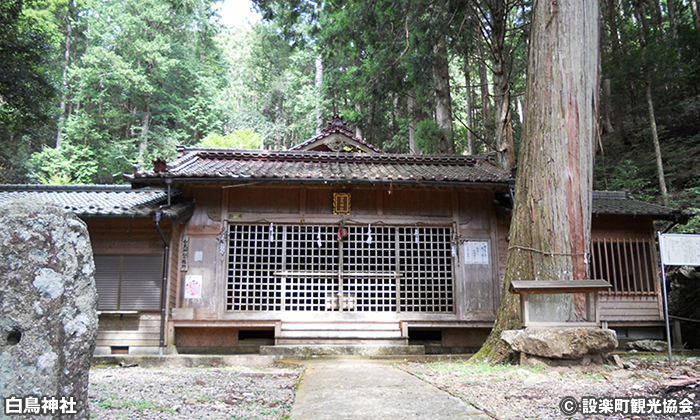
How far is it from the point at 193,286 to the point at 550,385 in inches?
308

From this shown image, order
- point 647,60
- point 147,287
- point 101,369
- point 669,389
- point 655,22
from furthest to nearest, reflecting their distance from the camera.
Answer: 1. point 655,22
2. point 647,60
3. point 147,287
4. point 101,369
5. point 669,389

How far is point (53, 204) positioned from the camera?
9.95ft

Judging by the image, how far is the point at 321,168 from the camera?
455 inches

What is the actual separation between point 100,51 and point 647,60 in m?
29.5

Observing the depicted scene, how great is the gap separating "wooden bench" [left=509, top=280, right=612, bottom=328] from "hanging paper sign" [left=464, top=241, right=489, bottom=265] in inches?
170

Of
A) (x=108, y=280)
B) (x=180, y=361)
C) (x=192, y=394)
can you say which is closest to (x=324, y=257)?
(x=180, y=361)

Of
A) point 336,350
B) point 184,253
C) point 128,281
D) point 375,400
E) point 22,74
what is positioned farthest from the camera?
point 22,74

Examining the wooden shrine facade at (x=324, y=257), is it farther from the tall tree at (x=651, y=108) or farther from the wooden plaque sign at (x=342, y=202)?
the tall tree at (x=651, y=108)

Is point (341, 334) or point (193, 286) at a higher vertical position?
point (193, 286)

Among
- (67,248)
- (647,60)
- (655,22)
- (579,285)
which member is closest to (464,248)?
(579,285)

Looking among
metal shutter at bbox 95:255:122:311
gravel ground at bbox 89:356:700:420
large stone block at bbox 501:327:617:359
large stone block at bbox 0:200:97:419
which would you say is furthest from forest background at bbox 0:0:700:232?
large stone block at bbox 0:200:97:419

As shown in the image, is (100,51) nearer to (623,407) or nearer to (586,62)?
(586,62)

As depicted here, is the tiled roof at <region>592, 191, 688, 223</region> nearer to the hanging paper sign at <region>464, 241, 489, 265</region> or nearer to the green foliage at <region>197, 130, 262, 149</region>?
the hanging paper sign at <region>464, 241, 489, 265</region>

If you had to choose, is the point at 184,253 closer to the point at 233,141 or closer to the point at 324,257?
the point at 324,257
